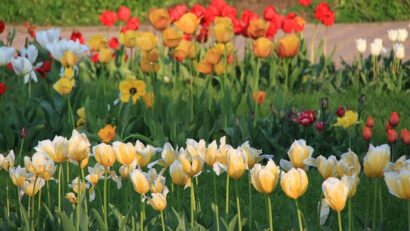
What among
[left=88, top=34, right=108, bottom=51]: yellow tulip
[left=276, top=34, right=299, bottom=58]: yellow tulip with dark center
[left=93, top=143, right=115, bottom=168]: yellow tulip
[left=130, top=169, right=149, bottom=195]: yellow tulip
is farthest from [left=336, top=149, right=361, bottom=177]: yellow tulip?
[left=88, top=34, right=108, bottom=51]: yellow tulip

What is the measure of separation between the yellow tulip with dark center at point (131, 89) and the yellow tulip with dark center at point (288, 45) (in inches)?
33.3

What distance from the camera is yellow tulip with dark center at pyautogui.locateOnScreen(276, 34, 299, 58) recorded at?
4602 mm

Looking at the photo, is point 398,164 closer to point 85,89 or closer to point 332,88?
point 85,89

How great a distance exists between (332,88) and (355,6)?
19.6ft

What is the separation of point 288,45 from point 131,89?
97 cm

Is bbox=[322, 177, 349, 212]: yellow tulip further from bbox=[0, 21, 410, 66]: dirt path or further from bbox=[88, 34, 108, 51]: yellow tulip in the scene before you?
bbox=[0, 21, 410, 66]: dirt path

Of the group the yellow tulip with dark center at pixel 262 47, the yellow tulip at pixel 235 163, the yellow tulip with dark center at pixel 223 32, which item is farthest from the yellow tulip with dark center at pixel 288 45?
the yellow tulip at pixel 235 163

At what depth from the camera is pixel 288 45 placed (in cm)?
462

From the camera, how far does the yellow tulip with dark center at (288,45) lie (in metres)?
4.60

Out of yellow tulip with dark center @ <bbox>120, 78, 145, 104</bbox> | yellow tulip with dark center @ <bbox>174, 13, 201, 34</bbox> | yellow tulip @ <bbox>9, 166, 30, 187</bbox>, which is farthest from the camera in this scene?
yellow tulip with dark center @ <bbox>174, 13, 201, 34</bbox>

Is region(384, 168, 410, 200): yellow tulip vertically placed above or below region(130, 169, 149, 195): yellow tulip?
above

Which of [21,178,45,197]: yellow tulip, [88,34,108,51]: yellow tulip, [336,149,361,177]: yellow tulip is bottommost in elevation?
[21,178,45,197]: yellow tulip

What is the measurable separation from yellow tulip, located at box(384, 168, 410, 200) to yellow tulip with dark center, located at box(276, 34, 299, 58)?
2.44 meters

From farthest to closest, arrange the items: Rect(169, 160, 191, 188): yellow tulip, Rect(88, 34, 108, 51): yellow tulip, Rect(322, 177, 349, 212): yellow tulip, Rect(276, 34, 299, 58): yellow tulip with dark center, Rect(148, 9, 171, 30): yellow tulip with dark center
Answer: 1. Rect(88, 34, 108, 51): yellow tulip
2. Rect(148, 9, 171, 30): yellow tulip with dark center
3. Rect(276, 34, 299, 58): yellow tulip with dark center
4. Rect(169, 160, 191, 188): yellow tulip
5. Rect(322, 177, 349, 212): yellow tulip
